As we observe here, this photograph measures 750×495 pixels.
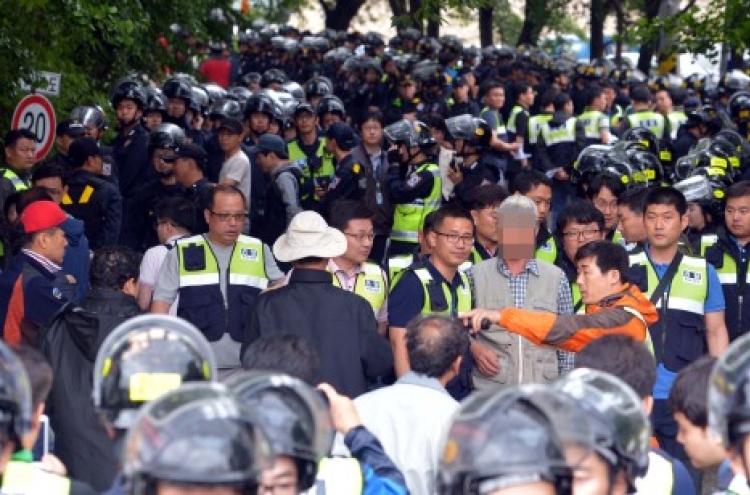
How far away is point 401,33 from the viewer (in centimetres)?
3906

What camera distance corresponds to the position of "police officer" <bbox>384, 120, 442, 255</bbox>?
1335 centimetres

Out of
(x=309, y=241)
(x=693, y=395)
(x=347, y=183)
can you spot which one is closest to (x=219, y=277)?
(x=309, y=241)

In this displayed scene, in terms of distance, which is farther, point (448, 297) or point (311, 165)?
point (311, 165)

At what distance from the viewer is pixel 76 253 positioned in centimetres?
1065

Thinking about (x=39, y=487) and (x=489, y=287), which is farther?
(x=489, y=287)

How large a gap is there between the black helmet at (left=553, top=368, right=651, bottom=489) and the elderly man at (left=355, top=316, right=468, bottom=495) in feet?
6.99

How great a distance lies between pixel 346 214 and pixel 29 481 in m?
4.95

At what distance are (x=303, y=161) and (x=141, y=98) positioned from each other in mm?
1866

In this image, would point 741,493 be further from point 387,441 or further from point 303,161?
point 303,161

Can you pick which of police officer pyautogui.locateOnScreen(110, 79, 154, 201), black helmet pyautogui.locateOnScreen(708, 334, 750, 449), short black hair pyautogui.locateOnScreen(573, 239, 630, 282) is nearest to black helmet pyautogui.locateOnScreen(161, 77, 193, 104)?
police officer pyautogui.locateOnScreen(110, 79, 154, 201)

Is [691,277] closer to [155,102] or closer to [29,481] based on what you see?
[29,481]

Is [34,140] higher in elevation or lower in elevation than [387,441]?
higher

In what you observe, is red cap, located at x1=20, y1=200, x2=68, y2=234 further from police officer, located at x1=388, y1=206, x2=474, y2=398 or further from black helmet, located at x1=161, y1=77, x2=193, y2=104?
black helmet, located at x1=161, y1=77, x2=193, y2=104

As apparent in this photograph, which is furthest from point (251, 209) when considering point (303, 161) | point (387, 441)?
point (387, 441)
